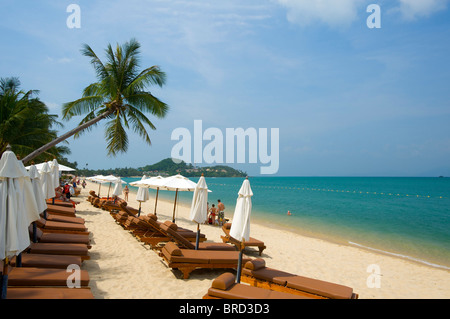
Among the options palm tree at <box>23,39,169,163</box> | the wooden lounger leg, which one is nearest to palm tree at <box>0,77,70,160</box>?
palm tree at <box>23,39,169,163</box>

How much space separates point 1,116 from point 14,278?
1091cm

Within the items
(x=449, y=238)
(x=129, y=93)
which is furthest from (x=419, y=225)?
(x=129, y=93)

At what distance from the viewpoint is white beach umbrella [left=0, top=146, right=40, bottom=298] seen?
3494 millimetres

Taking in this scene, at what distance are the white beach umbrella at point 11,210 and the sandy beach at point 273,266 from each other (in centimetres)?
165

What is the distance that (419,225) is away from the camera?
65.6 feet

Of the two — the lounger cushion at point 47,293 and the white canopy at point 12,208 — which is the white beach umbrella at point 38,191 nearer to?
the white canopy at point 12,208

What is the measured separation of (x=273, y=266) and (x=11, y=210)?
6.12 m

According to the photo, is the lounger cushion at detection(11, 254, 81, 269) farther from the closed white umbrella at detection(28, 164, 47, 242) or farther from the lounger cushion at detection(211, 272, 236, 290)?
the lounger cushion at detection(211, 272, 236, 290)

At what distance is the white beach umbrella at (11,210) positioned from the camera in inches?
138

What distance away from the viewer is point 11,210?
11.8 ft

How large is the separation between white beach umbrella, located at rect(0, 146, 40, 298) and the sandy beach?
1.65 m

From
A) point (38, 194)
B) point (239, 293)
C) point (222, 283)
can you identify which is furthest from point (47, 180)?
point (239, 293)
